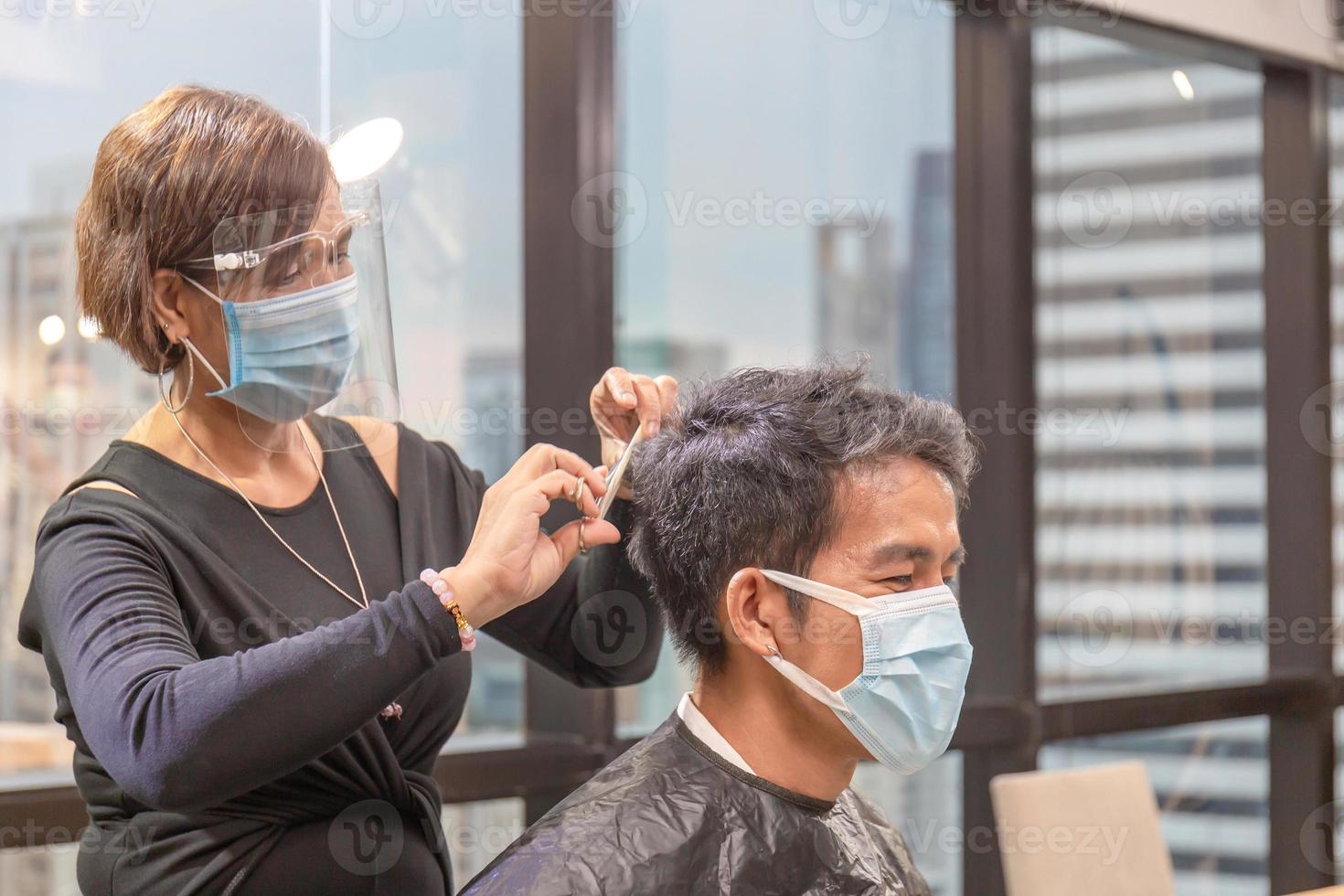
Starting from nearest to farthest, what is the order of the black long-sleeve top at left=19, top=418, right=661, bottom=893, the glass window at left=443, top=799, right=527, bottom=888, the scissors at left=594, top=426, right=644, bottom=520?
the black long-sleeve top at left=19, top=418, right=661, bottom=893 < the scissors at left=594, top=426, right=644, bottom=520 < the glass window at left=443, top=799, right=527, bottom=888

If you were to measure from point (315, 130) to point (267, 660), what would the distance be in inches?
48.5

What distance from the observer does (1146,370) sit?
373 centimetres

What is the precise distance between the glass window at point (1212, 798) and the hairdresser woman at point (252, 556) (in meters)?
2.79

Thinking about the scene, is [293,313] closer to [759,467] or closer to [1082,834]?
[759,467]

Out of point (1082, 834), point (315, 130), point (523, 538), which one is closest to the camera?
point (523, 538)

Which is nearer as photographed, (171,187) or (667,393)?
(171,187)

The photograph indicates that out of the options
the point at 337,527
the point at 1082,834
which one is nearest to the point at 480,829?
the point at 1082,834

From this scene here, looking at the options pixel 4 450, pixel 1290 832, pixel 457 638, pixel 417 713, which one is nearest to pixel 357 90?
pixel 4 450

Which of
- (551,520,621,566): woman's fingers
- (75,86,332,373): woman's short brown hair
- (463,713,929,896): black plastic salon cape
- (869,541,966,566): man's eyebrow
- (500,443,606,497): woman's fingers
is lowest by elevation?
(463,713,929,896): black plastic salon cape

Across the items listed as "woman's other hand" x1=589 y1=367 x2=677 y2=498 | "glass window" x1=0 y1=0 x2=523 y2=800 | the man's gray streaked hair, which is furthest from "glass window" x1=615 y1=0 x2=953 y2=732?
the man's gray streaked hair

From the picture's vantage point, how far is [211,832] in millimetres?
1345

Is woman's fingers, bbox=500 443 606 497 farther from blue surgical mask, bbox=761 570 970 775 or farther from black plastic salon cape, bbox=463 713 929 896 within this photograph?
black plastic salon cape, bbox=463 713 929 896

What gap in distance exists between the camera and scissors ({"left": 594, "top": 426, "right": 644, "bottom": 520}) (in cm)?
149

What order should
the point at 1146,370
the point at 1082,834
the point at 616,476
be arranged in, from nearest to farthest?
1. the point at 616,476
2. the point at 1082,834
3. the point at 1146,370
